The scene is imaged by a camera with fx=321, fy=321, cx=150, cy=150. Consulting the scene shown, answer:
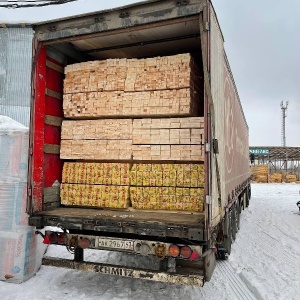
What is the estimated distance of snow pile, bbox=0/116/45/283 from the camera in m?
4.91

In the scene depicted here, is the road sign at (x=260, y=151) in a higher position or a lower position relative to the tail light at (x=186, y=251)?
higher

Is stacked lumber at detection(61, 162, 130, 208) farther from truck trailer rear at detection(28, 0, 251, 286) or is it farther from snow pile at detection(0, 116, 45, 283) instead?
snow pile at detection(0, 116, 45, 283)

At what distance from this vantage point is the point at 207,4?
12.3ft

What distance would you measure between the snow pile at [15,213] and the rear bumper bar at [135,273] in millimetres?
731

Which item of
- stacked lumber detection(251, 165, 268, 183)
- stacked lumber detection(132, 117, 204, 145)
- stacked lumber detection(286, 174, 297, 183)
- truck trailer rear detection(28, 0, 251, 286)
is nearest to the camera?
truck trailer rear detection(28, 0, 251, 286)

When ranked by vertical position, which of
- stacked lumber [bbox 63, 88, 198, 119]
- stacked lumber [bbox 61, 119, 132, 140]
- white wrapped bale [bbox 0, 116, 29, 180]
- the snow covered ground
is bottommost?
the snow covered ground

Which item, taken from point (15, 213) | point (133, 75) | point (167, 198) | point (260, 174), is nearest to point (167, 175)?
point (167, 198)

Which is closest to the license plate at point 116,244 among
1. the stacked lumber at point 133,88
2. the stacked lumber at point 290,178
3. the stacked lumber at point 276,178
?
the stacked lumber at point 133,88

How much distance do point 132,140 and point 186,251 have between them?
6.11 feet

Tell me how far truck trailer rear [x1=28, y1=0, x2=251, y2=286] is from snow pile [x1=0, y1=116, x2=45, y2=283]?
0.48 metres

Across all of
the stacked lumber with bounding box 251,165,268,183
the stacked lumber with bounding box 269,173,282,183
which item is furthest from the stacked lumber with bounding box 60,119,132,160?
the stacked lumber with bounding box 269,173,282,183

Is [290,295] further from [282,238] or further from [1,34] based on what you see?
[1,34]

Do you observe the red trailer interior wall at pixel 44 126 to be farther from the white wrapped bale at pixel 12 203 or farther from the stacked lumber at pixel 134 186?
the white wrapped bale at pixel 12 203

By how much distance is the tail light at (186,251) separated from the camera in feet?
12.4
